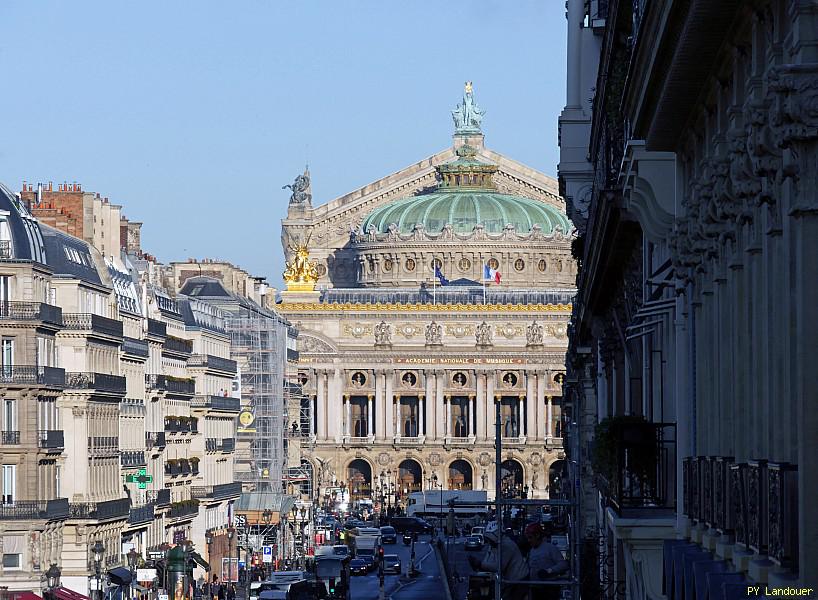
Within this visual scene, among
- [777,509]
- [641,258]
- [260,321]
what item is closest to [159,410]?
[260,321]

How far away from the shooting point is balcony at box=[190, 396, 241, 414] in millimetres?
104581

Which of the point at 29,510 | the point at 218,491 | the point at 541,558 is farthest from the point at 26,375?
the point at 541,558

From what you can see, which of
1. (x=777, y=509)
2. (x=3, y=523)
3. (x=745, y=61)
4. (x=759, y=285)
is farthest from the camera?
(x=3, y=523)

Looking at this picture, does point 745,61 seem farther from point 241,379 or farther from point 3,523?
point 241,379

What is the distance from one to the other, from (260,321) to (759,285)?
114793 millimetres

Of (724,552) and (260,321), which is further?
(260,321)

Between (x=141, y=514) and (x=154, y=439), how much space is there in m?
6.06

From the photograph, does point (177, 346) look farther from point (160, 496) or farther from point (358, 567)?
point (358, 567)

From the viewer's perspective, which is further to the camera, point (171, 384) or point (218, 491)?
point (218, 491)

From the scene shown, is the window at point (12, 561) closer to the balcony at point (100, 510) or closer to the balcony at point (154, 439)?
the balcony at point (100, 510)

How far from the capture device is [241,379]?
4973 inches

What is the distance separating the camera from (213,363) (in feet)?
362

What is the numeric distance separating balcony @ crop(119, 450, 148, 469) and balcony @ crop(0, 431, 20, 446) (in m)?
13.8

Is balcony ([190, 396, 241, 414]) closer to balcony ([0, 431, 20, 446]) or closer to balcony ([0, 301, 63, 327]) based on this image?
balcony ([0, 301, 63, 327])
